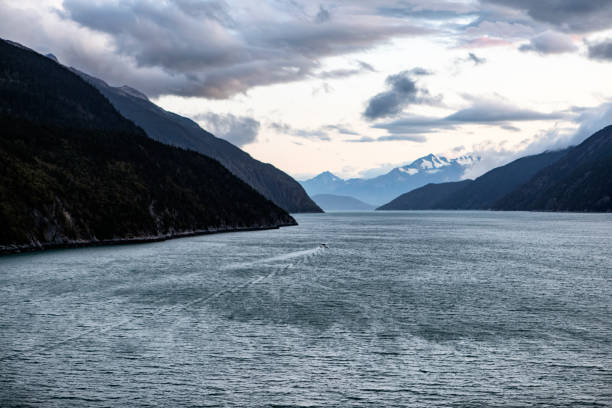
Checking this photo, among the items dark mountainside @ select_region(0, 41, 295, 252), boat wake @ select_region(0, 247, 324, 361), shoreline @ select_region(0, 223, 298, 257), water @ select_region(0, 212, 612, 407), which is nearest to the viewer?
water @ select_region(0, 212, 612, 407)

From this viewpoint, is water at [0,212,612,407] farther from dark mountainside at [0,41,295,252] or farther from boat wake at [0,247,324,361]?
dark mountainside at [0,41,295,252]

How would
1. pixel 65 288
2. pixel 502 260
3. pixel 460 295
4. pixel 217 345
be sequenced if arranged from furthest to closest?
pixel 502 260 < pixel 65 288 < pixel 460 295 < pixel 217 345

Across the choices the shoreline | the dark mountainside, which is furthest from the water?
the dark mountainside

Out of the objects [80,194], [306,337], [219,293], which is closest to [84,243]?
[80,194]

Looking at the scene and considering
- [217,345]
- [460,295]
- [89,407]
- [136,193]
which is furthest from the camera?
[136,193]

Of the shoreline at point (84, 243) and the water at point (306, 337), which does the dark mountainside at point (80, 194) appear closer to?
the shoreline at point (84, 243)

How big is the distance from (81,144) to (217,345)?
513ft

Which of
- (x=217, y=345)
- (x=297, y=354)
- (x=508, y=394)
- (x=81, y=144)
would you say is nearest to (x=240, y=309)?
(x=217, y=345)

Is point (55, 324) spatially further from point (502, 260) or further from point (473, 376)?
point (502, 260)

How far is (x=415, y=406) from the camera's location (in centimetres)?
2467

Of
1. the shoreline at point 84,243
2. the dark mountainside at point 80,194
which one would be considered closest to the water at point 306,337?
the shoreline at point 84,243

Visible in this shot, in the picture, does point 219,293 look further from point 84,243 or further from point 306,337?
point 84,243

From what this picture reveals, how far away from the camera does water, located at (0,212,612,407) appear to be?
26.5 metres

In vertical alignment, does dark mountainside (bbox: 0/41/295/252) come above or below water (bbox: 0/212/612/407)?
above
